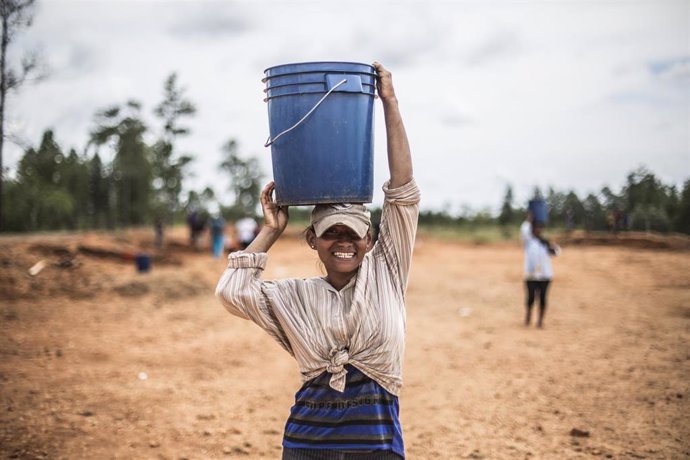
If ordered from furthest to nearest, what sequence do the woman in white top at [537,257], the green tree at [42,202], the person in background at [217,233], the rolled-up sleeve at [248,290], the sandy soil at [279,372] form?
the green tree at [42,202], the person in background at [217,233], the woman in white top at [537,257], the sandy soil at [279,372], the rolled-up sleeve at [248,290]

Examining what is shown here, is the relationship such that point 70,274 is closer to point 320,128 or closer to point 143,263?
point 143,263

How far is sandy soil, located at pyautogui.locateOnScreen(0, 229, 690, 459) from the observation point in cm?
429

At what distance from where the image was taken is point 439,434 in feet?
14.7

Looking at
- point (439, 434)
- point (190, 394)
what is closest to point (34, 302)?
point (190, 394)

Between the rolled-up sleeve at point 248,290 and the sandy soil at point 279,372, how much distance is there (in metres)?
2.49

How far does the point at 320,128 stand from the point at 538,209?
6735 mm

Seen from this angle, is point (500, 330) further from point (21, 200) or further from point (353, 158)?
point (21, 200)

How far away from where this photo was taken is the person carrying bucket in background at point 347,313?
1.91 metres

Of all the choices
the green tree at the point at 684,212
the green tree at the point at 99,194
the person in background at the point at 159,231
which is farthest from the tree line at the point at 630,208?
the green tree at the point at 99,194

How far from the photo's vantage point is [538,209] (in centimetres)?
820

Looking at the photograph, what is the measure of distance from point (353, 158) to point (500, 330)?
6.95 meters

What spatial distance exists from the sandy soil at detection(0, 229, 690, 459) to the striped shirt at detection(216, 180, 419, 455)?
2.46 metres

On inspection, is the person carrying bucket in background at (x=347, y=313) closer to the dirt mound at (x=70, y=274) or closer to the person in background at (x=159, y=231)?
the dirt mound at (x=70, y=274)

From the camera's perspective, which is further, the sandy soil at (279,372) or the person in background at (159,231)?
the person in background at (159,231)
